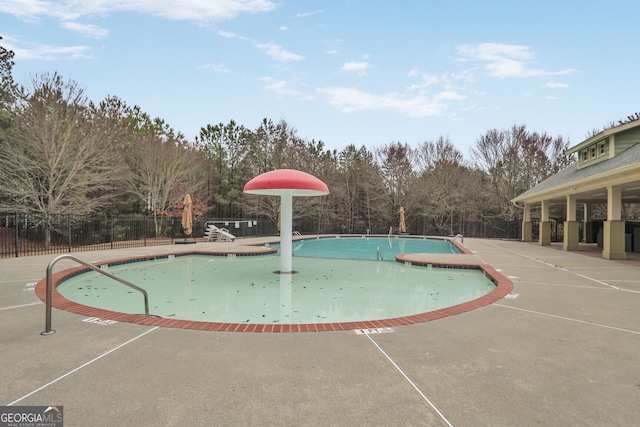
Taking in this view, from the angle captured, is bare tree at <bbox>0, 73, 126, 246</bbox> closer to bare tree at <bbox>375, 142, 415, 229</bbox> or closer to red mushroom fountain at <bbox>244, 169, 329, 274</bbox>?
red mushroom fountain at <bbox>244, 169, 329, 274</bbox>

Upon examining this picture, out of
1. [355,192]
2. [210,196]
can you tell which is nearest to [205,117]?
[210,196]

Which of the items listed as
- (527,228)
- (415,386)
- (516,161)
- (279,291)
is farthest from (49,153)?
(516,161)

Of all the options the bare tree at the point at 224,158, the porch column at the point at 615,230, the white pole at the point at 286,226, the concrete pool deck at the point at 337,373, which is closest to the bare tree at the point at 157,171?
the bare tree at the point at 224,158

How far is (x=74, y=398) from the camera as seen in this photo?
2.45 m

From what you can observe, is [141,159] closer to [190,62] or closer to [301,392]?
[190,62]

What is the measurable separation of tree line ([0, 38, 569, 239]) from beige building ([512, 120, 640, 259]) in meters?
9.26

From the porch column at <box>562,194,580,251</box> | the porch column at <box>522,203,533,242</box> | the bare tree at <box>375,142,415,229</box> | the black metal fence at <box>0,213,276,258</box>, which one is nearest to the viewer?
the porch column at <box>562,194,580,251</box>

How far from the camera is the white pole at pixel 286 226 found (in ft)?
29.7

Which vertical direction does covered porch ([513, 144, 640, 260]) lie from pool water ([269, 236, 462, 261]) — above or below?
above

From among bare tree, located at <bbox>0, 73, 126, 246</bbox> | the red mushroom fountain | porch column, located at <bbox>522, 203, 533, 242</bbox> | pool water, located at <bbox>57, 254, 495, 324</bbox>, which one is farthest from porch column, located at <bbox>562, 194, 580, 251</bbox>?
bare tree, located at <bbox>0, 73, 126, 246</bbox>

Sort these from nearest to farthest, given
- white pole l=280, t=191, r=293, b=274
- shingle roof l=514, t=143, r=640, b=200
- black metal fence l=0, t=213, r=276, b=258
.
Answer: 1. white pole l=280, t=191, r=293, b=274
2. shingle roof l=514, t=143, r=640, b=200
3. black metal fence l=0, t=213, r=276, b=258

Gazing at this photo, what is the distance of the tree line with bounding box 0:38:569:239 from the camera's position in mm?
24141

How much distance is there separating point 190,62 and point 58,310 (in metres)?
13.7

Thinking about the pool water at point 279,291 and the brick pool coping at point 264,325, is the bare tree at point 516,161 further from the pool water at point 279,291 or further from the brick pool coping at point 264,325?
the brick pool coping at point 264,325
